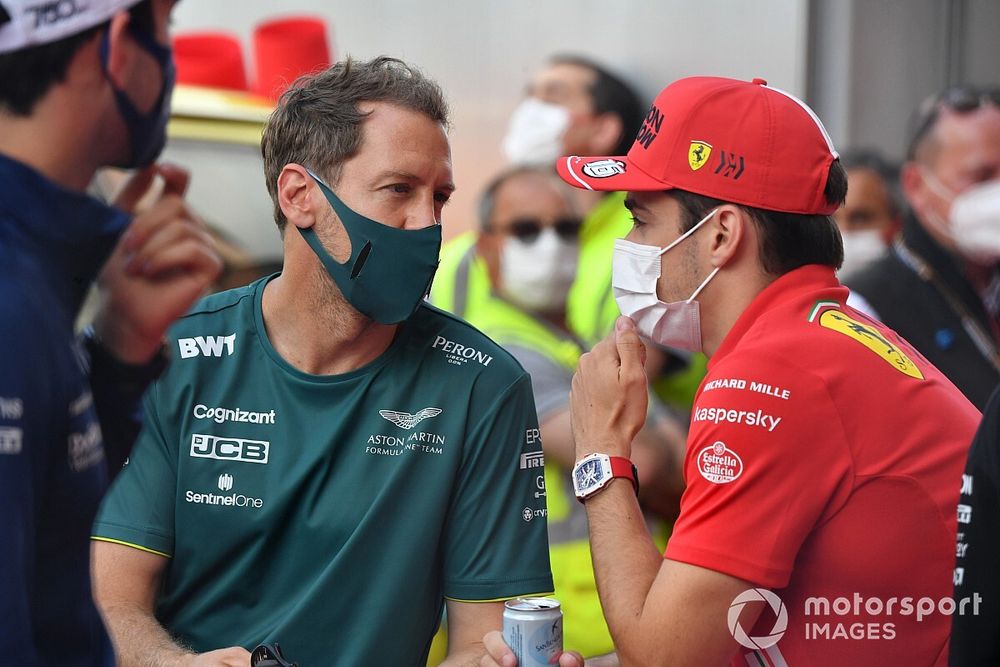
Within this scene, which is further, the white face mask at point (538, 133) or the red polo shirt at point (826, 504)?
the white face mask at point (538, 133)

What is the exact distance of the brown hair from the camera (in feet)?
8.45

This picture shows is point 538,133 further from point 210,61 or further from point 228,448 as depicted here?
point 228,448

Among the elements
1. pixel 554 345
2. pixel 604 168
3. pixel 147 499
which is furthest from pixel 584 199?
pixel 147 499

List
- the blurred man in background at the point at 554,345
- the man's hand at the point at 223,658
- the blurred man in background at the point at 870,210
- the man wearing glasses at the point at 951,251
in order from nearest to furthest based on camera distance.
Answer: the man's hand at the point at 223,658, the blurred man in background at the point at 554,345, the man wearing glasses at the point at 951,251, the blurred man in background at the point at 870,210

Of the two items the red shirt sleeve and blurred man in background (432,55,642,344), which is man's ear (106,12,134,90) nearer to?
the red shirt sleeve

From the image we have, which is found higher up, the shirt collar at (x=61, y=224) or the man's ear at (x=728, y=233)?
the shirt collar at (x=61, y=224)

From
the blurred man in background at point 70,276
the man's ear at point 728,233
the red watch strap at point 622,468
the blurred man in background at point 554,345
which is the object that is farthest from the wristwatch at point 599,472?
the blurred man in background at point 554,345

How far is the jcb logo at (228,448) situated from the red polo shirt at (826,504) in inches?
32.9

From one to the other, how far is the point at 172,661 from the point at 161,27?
121cm

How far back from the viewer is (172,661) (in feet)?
7.61

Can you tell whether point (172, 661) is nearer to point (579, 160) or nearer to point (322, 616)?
point (322, 616)

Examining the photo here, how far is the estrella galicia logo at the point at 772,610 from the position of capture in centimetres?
210

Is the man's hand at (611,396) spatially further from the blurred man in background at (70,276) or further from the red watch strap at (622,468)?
the blurred man in background at (70,276)

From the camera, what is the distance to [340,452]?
2.48 m
